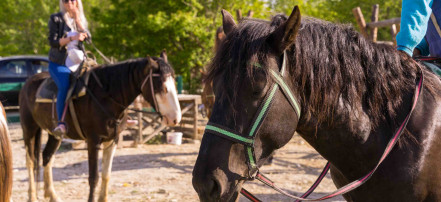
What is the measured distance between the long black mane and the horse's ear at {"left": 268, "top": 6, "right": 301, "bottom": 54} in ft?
0.12

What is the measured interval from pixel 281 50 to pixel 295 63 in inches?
3.7

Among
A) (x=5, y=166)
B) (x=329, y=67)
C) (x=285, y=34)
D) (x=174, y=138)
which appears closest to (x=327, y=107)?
(x=329, y=67)

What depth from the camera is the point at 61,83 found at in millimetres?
5504

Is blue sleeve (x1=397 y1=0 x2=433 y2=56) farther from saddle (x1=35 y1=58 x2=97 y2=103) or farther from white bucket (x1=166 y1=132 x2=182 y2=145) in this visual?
white bucket (x1=166 y1=132 x2=182 y2=145)

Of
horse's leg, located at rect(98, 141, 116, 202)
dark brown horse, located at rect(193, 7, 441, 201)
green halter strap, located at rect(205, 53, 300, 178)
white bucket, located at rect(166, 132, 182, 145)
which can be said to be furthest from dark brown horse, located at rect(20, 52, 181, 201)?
white bucket, located at rect(166, 132, 182, 145)

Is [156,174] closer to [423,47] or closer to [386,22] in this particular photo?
[386,22]

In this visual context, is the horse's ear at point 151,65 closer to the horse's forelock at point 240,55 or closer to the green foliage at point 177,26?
the horse's forelock at point 240,55

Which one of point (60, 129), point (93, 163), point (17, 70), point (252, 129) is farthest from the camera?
point (17, 70)

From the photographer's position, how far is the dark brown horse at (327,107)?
5.59 feet

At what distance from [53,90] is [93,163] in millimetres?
1348

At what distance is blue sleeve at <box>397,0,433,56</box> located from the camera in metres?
2.16

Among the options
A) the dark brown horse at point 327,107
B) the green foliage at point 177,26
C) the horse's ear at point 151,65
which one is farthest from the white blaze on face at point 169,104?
the green foliage at point 177,26

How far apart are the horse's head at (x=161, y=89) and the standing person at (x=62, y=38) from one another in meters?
1.00

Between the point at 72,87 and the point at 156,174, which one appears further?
the point at 156,174
